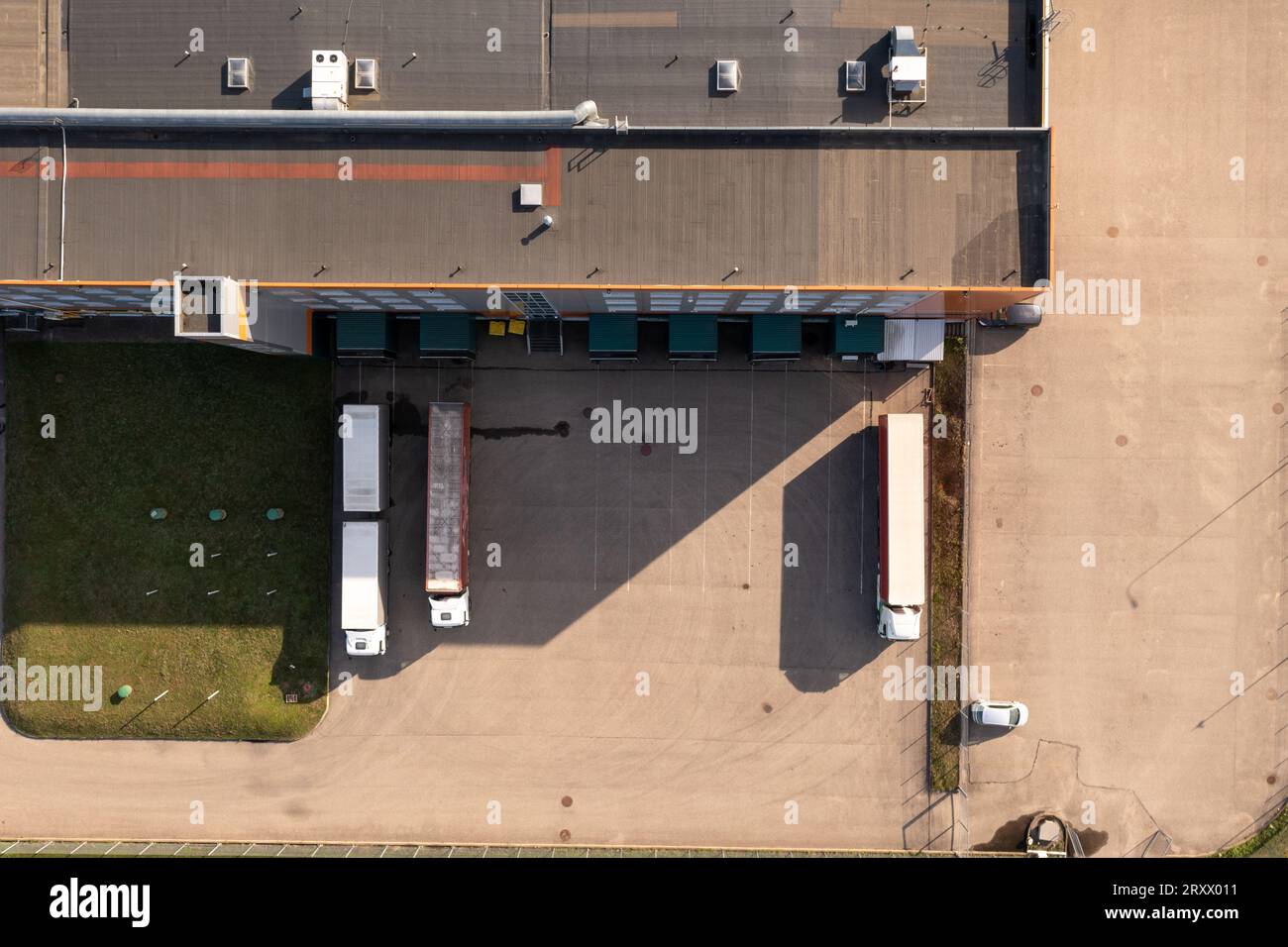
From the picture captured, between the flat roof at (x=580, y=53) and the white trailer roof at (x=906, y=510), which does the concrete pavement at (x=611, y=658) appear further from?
the flat roof at (x=580, y=53)

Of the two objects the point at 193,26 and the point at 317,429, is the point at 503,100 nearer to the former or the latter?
the point at 193,26

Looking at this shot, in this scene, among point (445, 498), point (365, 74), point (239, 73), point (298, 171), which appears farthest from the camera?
point (445, 498)

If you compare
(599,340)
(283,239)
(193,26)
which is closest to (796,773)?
(599,340)

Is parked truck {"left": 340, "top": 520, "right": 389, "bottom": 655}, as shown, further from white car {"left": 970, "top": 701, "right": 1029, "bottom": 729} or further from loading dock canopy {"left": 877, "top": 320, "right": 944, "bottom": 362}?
white car {"left": 970, "top": 701, "right": 1029, "bottom": 729}

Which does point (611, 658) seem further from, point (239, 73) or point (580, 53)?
point (239, 73)

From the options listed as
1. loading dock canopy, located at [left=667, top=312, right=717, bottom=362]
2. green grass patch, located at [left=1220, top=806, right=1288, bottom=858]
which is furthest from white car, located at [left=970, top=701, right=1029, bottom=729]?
loading dock canopy, located at [left=667, top=312, right=717, bottom=362]

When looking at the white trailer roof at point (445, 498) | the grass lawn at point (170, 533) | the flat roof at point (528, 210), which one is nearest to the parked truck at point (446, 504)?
the white trailer roof at point (445, 498)

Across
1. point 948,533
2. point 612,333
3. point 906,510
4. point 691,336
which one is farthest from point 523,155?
point 948,533

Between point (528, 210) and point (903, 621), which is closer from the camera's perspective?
point (528, 210)
